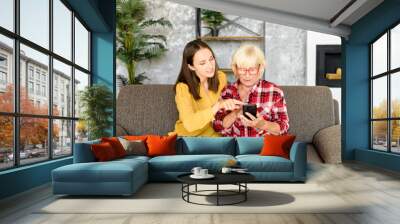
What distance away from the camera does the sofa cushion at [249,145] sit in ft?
18.6

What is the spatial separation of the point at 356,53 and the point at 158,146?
4668 millimetres

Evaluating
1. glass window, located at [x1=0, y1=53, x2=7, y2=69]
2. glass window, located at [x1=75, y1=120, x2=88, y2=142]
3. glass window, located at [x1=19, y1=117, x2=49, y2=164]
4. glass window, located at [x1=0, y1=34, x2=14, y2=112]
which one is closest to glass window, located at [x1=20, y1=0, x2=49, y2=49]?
glass window, located at [x1=0, y1=34, x2=14, y2=112]

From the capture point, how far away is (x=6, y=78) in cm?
444

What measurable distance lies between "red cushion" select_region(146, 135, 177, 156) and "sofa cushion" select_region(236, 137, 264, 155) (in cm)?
87

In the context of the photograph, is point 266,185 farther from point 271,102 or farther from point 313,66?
point 313,66

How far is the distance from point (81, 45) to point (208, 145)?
3.03 metres

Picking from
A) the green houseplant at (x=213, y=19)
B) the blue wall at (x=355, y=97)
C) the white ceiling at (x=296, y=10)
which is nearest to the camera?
Result: the white ceiling at (x=296, y=10)

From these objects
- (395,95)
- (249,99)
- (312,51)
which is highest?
(312,51)

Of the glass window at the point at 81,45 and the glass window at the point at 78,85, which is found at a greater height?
the glass window at the point at 81,45

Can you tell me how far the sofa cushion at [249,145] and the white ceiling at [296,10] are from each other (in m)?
2.59

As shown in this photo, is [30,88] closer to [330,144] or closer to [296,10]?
[330,144]

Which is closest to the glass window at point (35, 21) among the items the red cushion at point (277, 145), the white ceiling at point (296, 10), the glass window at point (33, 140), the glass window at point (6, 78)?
the glass window at point (6, 78)

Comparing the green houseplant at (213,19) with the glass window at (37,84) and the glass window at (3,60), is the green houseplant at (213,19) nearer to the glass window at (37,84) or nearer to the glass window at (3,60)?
the glass window at (37,84)

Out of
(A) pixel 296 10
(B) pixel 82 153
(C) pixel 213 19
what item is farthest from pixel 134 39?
(B) pixel 82 153
